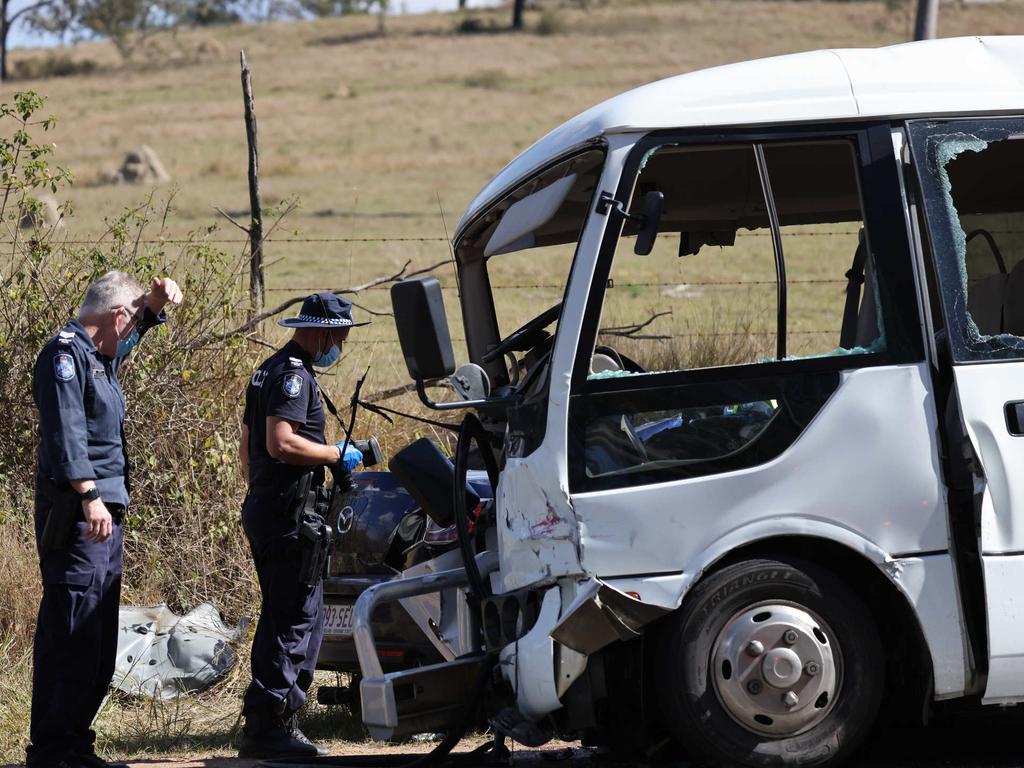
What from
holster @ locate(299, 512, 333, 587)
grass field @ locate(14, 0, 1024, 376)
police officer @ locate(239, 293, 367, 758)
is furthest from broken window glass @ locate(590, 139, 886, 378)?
grass field @ locate(14, 0, 1024, 376)

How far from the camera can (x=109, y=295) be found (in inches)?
218

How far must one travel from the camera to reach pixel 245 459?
6176 millimetres

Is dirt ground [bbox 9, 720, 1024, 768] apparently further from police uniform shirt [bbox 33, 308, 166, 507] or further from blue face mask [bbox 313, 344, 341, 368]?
blue face mask [bbox 313, 344, 341, 368]

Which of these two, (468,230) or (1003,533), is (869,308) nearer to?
(1003,533)

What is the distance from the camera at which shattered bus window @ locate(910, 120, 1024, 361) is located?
4.64 meters

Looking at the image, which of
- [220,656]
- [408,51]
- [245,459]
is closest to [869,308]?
[245,459]

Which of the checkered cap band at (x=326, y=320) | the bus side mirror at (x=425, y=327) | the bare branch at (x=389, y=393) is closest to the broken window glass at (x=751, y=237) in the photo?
A: the bus side mirror at (x=425, y=327)

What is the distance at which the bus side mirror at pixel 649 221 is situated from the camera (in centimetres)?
459

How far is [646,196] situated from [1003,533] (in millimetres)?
1594

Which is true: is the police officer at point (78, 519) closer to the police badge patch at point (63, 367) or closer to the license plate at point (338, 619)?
the police badge patch at point (63, 367)

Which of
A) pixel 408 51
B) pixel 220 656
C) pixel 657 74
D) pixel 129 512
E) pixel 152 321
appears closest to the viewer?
pixel 152 321

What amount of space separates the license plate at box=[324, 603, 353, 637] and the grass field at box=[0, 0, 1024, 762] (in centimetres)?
74

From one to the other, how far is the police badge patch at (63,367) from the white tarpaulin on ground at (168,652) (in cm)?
207

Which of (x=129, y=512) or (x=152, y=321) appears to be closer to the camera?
(x=152, y=321)
